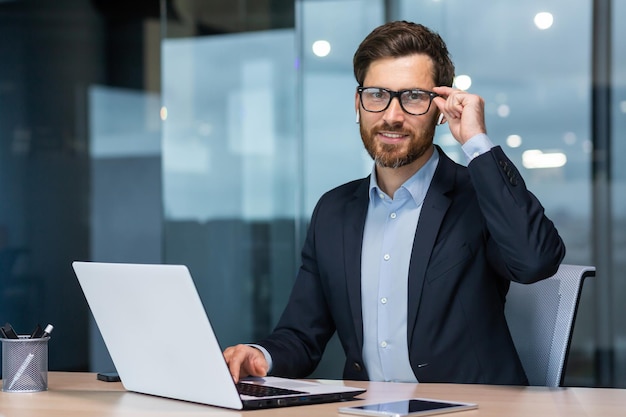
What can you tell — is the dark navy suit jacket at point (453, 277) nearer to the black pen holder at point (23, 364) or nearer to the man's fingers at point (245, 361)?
the man's fingers at point (245, 361)

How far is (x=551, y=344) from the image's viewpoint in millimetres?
2285

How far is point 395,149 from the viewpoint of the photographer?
237 cm

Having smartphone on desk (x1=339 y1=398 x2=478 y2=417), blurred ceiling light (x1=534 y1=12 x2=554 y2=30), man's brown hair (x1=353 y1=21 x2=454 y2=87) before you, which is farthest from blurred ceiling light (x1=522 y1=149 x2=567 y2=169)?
smartphone on desk (x1=339 y1=398 x2=478 y2=417)

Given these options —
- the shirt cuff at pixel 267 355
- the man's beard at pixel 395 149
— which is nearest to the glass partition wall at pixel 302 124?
the man's beard at pixel 395 149

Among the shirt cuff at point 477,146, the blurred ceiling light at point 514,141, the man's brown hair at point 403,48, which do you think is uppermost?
the man's brown hair at point 403,48

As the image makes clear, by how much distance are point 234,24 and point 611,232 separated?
7.22 ft

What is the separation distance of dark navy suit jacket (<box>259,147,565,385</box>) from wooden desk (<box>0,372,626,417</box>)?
0.92 ft

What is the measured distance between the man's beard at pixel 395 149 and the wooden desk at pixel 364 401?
0.60m

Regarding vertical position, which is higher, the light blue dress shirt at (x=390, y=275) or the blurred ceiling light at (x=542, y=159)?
the blurred ceiling light at (x=542, y=159)

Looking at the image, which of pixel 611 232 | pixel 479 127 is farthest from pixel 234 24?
pixel 479 127

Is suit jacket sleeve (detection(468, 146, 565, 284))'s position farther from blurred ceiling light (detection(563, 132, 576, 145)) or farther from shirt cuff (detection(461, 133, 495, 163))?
blurred ceiling light (detection(563, 132, 576, 145))

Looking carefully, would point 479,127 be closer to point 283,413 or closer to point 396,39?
point 396,39

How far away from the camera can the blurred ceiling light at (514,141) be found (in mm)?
4543

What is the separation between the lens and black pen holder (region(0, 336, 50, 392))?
198cm
